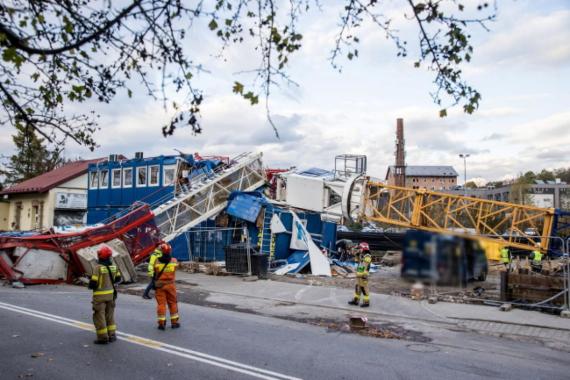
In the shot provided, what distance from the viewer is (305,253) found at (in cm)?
2189

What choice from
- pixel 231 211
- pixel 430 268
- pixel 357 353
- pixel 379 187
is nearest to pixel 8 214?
pixel 231 211

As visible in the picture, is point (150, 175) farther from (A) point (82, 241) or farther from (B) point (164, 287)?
(B) point (164, 287)

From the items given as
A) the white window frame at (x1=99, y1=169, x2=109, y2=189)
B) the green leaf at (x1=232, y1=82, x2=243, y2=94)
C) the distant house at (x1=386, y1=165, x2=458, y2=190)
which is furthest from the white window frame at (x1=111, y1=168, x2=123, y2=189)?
the distant house at (x1=386, y1=165, x2=458, y2=190)

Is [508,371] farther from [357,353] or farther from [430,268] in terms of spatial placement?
[430,268]

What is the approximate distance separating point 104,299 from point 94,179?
79.3 ft

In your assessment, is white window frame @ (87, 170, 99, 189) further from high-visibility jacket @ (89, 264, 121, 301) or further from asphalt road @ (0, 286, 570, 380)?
high-visibility jacket @ (89, 264, 121, 301)

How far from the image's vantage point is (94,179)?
31391mm

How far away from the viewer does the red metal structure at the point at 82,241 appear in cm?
1686

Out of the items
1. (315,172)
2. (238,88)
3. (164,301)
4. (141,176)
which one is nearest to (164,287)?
(164,301)

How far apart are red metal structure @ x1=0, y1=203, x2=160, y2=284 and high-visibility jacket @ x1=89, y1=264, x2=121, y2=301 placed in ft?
30.3

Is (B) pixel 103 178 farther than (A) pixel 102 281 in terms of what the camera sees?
Yes

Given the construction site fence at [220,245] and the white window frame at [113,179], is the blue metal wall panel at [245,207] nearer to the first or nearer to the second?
the construction site fence at [220,245]

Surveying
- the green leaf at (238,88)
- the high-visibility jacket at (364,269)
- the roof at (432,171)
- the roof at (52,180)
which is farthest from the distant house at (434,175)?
the green leaf at (238,88)

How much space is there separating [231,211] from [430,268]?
21.9 m
